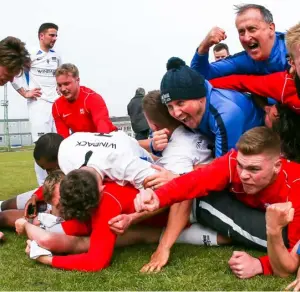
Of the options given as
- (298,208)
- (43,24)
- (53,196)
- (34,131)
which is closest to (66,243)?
(53,196)

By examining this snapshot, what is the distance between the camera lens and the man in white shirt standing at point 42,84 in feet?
26.2

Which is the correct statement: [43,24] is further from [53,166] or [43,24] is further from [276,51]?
[276,51]

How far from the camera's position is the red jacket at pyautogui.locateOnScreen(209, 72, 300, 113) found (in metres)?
3.96

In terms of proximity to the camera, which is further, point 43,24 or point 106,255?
point 43,24

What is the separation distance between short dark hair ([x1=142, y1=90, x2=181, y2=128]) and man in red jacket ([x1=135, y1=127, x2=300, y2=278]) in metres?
0.88

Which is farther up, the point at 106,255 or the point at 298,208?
the point at 298,208

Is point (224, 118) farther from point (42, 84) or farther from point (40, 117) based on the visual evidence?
point (42, 84)

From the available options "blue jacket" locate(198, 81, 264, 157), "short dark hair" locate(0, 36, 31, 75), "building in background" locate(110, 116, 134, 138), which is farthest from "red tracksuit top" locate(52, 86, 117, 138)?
"building in background" locate(110, 116, 134, 138)

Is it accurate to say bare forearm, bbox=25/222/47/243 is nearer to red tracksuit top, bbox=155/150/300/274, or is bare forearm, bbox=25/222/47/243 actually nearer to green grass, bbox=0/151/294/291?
green grass, bbox=0/151/294/291

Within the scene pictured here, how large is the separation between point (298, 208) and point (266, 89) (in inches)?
49.4

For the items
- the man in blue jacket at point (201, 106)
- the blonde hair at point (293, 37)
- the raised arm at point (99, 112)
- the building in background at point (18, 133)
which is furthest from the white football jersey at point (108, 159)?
the building in background at point (18, 133)

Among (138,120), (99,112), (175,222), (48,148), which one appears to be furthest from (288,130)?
(138,120)

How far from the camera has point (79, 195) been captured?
3.39 m

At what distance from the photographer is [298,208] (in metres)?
3.29
